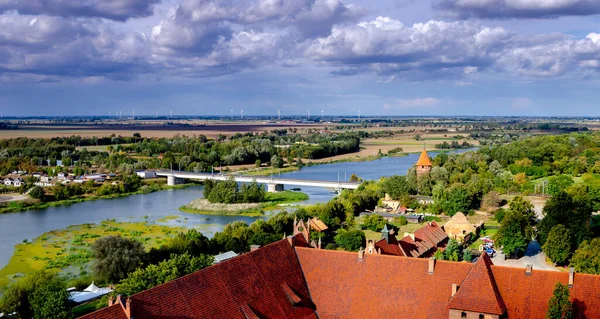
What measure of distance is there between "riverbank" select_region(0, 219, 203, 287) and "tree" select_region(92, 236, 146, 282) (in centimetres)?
542

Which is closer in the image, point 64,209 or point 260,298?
point 260,298

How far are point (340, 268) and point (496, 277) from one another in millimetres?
6673

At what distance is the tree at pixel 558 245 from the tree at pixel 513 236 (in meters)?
2.27

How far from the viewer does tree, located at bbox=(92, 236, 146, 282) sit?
128ft

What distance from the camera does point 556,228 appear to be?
42938 millimetres

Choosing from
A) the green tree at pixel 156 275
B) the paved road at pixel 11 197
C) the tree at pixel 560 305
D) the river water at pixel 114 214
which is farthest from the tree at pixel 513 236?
the paved road at pixel 11 197

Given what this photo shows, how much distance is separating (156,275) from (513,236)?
2886 centimetres

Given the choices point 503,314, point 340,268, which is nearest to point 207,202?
point 340,268

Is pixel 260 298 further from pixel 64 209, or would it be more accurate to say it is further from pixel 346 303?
pixel 64 209

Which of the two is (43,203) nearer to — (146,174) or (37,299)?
(146,174)

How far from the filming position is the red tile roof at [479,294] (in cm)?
2145

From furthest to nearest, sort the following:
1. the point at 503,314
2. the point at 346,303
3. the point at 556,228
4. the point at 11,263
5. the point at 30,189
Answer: the point at 30,189, the point at 11,263, the point at 556,228, the point at 346,303, the point at 503,314

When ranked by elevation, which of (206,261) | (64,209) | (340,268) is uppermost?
(340,268)

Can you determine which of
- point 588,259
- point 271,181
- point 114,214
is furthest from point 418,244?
point 271,181
